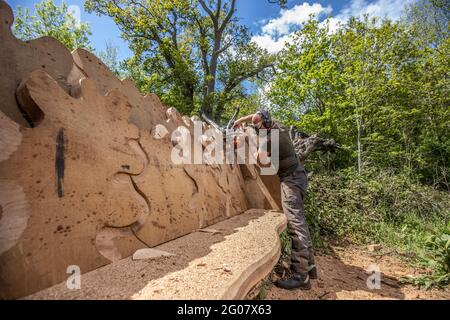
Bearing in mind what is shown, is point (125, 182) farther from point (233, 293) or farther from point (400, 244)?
point (400, 244)

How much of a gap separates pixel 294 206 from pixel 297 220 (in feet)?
0.50

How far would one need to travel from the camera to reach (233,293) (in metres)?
1.14

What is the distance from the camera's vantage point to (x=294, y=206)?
259 cm

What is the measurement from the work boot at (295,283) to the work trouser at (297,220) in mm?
54

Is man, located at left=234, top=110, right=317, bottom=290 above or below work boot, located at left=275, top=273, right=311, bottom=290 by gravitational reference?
above

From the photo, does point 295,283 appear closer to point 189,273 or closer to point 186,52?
point 189,273

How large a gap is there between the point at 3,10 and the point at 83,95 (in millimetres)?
557

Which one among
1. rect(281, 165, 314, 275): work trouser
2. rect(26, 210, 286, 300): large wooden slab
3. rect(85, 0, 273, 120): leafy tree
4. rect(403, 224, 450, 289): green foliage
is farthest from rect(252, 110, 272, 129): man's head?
rect(85, 0, 273, 120): leafy tree

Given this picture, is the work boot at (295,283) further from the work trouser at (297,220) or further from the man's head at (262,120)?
the man's head at (262,120)

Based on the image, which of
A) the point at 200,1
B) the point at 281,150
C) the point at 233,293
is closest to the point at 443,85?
the point at 281,150

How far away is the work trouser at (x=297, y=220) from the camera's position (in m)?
2.43

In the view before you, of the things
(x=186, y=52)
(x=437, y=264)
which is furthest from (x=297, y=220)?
(x=186, y=52)

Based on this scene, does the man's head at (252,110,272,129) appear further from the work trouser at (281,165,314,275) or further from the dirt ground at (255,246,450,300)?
the dirt ground at (255,246,450,300)

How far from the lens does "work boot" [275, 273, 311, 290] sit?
7.82 feet
